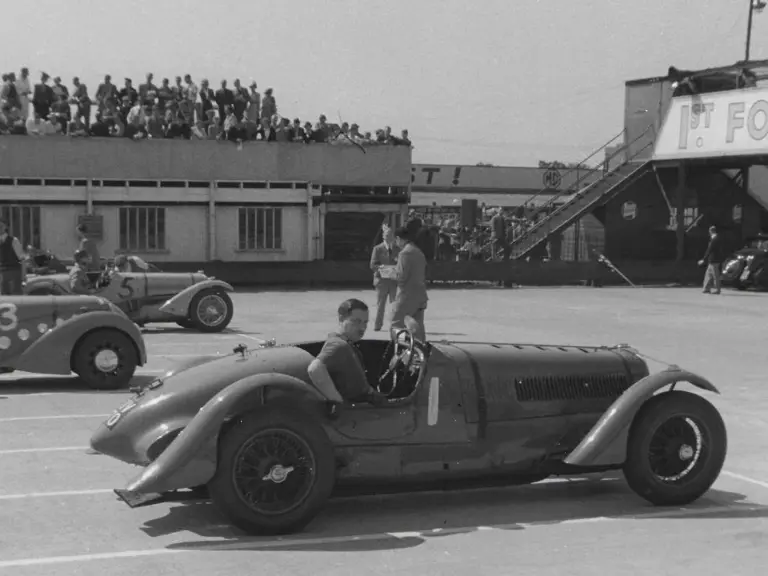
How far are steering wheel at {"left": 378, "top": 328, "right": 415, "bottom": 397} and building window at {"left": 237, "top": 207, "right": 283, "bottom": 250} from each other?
913 inches

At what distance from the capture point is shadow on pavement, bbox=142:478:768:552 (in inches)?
241

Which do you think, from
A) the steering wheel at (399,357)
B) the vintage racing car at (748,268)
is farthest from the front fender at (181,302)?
the vintage racing car at (748,268)

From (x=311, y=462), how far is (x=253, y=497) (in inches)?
14.0

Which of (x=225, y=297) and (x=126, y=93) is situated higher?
(x=126, y=93)

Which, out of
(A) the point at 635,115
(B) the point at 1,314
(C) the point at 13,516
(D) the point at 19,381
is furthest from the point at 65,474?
(A) the point at 635,115

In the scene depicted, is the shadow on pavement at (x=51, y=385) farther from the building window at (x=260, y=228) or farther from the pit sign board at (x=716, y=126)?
the pit sign board at (x=716, y=126)

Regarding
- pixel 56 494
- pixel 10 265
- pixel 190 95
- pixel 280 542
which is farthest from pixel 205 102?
pixel 280 542

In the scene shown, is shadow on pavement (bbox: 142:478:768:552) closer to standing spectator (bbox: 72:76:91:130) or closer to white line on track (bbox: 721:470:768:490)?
white line on track (bbox: 721:470:768:490)

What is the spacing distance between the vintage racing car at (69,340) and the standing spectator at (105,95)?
17.1m

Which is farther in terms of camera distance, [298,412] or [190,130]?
[190,130]

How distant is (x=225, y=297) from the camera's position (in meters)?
17.6

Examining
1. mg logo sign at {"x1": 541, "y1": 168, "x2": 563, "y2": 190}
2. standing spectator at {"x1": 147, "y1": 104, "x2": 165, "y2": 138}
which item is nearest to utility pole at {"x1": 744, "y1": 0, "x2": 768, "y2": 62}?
mg logo sign at {"x1": 541, "y1": 168, "x2": 563, "y2": 190}

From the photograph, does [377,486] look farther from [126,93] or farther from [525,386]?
[126,93]

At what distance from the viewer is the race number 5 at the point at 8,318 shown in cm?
1119
